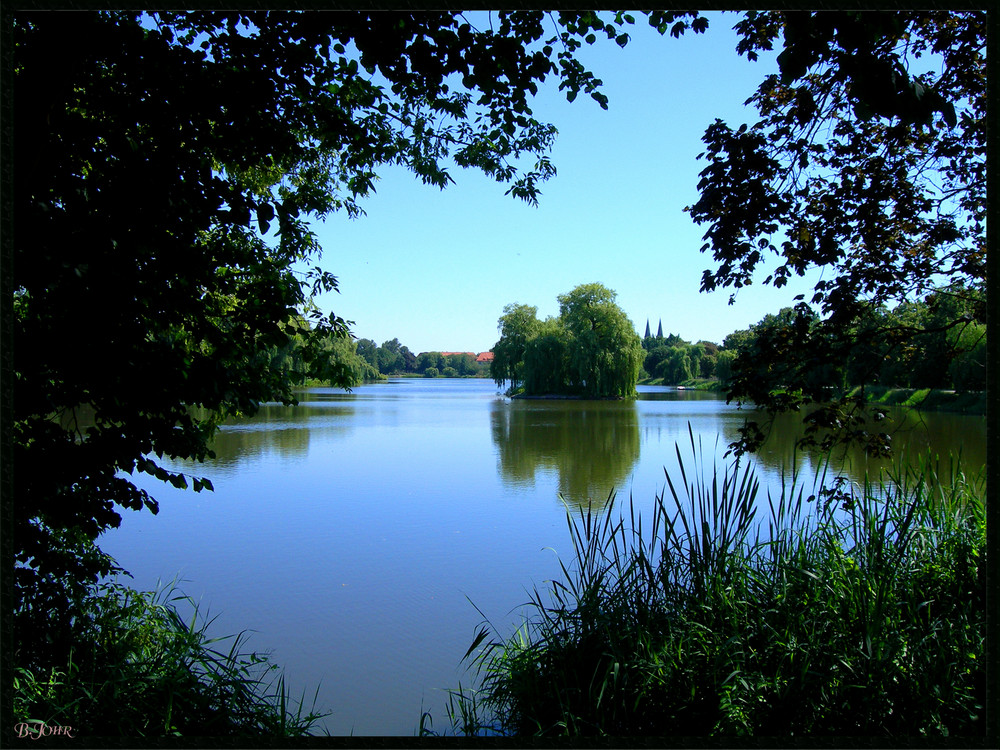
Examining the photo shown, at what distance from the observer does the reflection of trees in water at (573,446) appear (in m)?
8.69

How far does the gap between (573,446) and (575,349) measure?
13636 millimetres

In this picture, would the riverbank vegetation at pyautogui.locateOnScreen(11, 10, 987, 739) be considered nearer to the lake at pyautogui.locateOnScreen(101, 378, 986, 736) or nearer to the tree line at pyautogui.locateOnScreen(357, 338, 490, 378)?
the lake at pyautogui.locateOnScreen(101, 378, 986, 736)

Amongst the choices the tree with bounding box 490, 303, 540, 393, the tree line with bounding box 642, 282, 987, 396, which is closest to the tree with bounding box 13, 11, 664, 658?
the tree line with bounding box 642, 282, 987, 396

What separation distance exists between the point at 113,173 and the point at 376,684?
8.56ft

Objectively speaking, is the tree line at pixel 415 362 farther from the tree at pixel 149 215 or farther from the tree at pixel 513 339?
the tree at pixel 149 215

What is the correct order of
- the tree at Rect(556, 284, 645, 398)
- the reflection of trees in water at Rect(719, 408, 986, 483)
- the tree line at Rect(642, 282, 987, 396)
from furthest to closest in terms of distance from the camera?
the tree at Rect(556, 284, 645, 398) < the reflection of trees in water at Rect(719, 408, 986, 483) < the tree line at Rect(642, 282, 987, 396)

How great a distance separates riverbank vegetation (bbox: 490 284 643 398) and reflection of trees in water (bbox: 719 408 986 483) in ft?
24.3

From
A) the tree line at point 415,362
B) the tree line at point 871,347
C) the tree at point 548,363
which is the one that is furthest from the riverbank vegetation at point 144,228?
Result: the tree at point 548,363

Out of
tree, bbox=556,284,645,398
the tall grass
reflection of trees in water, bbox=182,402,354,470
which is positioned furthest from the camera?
tree, bbox=556,284,645,398

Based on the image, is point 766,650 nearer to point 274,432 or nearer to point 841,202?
point 841,202

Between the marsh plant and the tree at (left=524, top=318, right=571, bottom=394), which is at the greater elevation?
the tree at (left=524, top=318, right=571, bottom=394)

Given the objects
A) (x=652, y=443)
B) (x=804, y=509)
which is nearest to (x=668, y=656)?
(x=804, y=509)

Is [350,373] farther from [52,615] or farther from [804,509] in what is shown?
[804,509]

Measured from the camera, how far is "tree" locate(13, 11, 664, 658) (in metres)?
2.21
